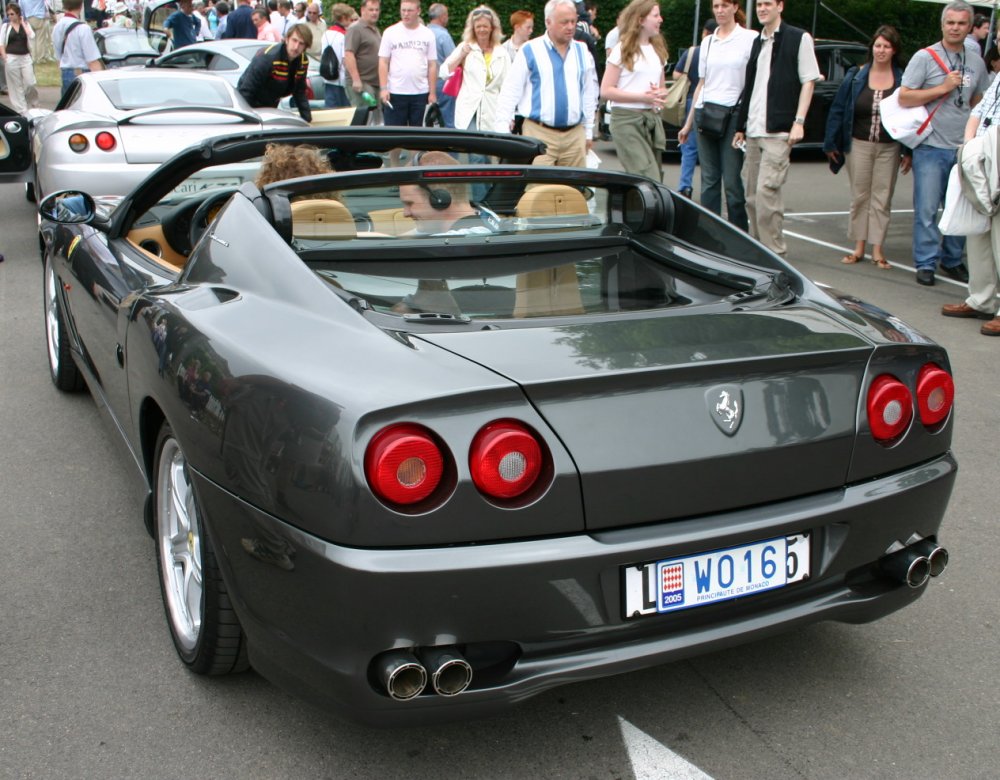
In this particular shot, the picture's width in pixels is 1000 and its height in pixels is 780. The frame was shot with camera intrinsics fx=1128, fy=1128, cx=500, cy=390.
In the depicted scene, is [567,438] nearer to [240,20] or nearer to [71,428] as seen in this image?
[71,428]

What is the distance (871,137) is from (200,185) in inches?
201

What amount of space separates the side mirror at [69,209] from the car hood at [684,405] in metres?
2.32

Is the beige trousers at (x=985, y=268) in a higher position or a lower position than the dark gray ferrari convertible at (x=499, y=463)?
lower

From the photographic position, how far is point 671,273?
333cm

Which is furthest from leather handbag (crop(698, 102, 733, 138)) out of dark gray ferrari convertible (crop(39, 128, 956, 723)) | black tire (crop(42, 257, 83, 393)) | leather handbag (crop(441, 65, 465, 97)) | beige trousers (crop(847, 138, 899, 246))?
dark gray ferrari convertible (crop(39, 128, 956, 723))

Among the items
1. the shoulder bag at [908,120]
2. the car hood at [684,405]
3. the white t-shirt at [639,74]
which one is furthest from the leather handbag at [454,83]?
the car hood at [684,405]

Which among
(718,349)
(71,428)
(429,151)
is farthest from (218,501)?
(71,428)

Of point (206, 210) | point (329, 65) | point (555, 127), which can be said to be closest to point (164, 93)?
point (555, 127)

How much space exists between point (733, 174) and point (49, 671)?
731 centimetres

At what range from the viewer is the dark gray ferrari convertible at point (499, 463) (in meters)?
2.22

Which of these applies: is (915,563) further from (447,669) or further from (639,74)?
(639,74)

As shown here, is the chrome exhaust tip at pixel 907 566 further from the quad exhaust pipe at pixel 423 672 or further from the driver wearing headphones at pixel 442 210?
the driver wearing headphones at pixel 442 210

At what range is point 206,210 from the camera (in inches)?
159

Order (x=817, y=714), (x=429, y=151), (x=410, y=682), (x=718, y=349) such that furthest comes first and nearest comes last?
(x=429, y=151) → (x=817, y=714) → (x=718, y=349) → (x=410, y=682)
